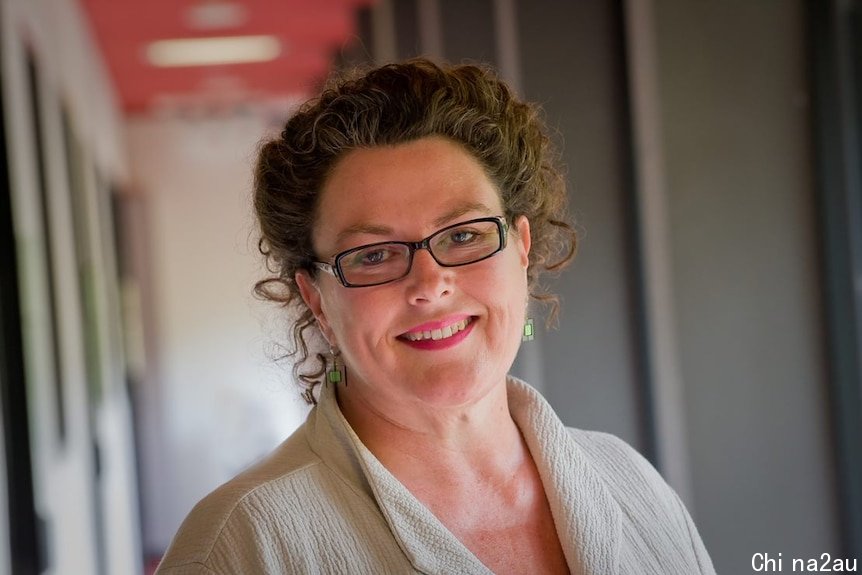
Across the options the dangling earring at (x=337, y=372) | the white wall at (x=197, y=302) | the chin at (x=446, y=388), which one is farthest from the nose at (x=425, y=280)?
the white wall at (x=197, y=302)

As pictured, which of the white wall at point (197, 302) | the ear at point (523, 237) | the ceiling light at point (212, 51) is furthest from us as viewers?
the white wall at point (197, 302)

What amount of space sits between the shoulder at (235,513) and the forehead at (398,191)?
328 millimetres

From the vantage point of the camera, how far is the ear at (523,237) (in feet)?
5.43

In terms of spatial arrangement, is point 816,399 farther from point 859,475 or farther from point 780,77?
point 780,77

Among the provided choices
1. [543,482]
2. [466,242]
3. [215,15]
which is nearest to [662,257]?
[543,482]

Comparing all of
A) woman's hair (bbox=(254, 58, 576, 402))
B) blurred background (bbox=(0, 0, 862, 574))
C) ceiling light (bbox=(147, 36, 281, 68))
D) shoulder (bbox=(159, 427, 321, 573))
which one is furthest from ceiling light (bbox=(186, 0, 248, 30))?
shoulder (bbox=(159, 427, 321, 573))

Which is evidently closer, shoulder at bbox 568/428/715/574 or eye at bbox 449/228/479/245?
eye at bbox 449/228/479/245

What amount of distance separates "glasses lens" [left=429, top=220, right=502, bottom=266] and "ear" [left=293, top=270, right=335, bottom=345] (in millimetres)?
210

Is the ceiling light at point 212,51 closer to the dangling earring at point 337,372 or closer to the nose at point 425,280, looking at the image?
the dangling earring at point 337,372

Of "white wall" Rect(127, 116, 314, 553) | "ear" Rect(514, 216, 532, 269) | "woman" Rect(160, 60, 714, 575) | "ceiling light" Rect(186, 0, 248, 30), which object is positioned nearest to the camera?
"woman" Rect(160, 60, 714, 575)

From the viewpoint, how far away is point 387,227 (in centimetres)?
149

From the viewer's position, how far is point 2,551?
8.23 ft

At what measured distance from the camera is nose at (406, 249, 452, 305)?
1469mm

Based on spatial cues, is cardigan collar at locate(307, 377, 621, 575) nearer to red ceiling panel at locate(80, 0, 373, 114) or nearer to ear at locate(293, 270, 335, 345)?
ear at locate(293, 270, 335, 345)
